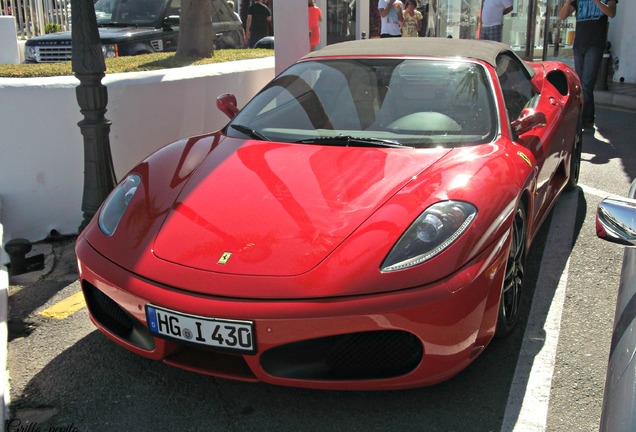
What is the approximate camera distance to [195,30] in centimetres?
756

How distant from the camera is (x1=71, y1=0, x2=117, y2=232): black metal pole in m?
4.53

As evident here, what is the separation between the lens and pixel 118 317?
119 inches

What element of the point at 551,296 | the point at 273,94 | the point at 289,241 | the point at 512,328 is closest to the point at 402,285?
the point at 289,241

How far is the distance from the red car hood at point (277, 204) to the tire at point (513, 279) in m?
0.50

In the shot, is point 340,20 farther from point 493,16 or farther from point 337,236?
point 337,236

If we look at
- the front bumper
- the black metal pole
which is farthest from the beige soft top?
the front bumper

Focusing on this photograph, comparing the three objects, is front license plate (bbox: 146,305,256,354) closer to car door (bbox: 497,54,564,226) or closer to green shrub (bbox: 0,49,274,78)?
car door (bbox: 497,54,564,226)

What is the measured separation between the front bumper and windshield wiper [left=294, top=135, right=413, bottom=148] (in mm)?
903

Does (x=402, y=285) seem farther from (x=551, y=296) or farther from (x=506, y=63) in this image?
(x=506, y=63)

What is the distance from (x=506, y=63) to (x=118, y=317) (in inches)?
112

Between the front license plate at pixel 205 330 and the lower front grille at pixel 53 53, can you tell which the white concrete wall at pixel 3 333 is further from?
the lower front grille at pixel 53 53

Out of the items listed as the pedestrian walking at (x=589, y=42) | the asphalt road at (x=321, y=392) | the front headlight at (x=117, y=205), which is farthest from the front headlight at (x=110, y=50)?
the front headlight at (x=117, y=205)

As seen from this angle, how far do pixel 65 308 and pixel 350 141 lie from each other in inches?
71.2

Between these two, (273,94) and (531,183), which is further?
(273,94)
